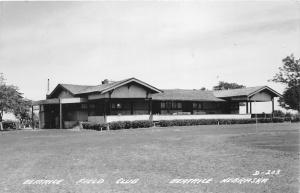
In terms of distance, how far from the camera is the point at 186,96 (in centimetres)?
4212

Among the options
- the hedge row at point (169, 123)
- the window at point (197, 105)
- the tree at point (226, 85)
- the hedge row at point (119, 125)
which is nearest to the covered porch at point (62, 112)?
the hedge row at point (169, 123)

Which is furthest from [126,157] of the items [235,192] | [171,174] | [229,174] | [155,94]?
[155,94]

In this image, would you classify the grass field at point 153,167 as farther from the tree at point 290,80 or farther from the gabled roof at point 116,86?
the tree at point 290,80

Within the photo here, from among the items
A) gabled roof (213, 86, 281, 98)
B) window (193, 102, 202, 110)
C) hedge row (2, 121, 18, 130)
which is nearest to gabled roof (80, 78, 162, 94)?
window (193, 102, 202, 110)

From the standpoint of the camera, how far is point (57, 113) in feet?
134

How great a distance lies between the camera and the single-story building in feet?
114

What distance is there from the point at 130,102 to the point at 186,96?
747cm

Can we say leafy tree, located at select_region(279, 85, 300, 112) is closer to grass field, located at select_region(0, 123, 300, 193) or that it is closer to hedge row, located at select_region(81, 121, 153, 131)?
hedge row, located at select_region(81, 121, 153, 131)

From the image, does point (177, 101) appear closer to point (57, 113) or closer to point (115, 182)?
point (57, 113)

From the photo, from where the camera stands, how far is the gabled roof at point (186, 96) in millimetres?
39922

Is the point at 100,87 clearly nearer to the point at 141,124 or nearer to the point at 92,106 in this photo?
the point at 92,106

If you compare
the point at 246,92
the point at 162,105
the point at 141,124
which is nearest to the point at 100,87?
the point at 141,124

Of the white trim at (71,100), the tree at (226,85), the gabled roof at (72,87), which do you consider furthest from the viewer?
the tree at (226,85)

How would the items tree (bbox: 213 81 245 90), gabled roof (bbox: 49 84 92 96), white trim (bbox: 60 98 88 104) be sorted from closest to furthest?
white trim (bbox: 60 98 88 104)
gabled roof (bbox: 49 84 92 96)
tree (bbox: 213 81 245 90)
